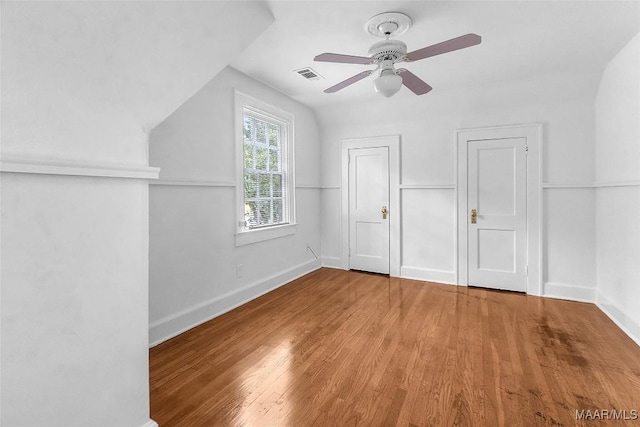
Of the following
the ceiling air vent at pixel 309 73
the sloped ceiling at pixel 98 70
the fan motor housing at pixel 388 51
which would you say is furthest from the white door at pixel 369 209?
the sloped ceiling at pixel 98 70

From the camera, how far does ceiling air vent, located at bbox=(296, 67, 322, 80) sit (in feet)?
10.2

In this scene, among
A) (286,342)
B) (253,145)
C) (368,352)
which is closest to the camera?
(368,352)

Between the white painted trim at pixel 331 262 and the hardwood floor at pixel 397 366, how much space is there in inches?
59.0

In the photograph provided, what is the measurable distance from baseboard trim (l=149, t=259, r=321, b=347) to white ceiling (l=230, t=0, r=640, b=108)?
227cm

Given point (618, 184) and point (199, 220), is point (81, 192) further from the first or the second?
point (618, 184)

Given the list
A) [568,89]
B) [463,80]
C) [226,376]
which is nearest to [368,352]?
[226,376]

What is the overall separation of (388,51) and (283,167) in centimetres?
221

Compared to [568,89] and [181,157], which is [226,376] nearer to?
[181,157]

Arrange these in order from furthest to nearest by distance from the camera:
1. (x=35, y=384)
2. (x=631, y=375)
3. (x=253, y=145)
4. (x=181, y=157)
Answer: (x=253, y=145) < (x=181, y=157) < (x=631, y=375) < (x=35, y=384)

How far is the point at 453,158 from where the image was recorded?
3.93 m

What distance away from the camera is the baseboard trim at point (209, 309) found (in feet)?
7.96

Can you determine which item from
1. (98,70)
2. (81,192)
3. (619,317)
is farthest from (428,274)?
(98,70)

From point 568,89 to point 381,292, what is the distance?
3.07 m

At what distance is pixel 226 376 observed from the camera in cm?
196
